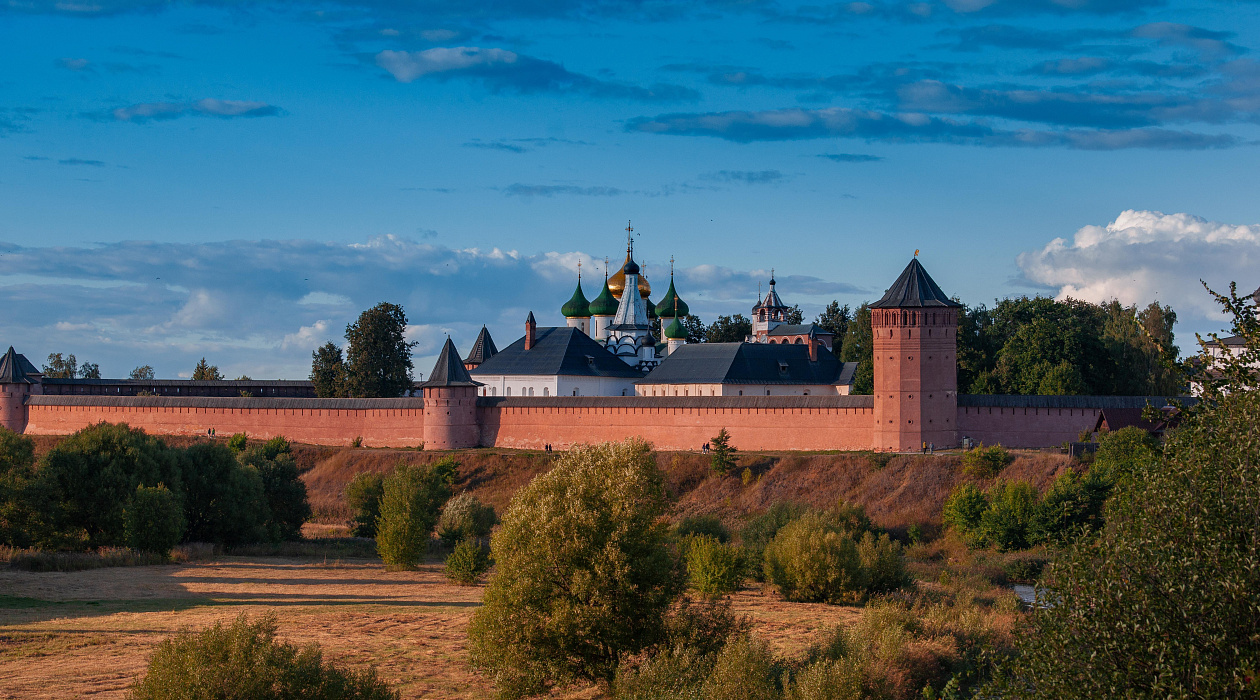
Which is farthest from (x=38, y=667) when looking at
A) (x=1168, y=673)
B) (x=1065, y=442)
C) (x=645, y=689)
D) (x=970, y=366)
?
(x=970, y=366)

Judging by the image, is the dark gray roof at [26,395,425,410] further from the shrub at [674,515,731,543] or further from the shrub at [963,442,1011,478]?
the shrub at [963,442,1011,478]

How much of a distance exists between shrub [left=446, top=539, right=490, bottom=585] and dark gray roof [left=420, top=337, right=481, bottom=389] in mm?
18684

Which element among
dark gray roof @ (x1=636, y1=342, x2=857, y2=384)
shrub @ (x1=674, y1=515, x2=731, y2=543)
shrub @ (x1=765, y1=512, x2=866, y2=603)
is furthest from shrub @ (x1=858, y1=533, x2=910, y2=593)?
dark gray roof @ (x1=636, y1=342, x2=857, y2=384)

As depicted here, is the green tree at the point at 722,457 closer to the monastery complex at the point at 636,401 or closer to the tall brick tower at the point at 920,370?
the monastery complex at the point at 636,401

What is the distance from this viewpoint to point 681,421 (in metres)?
36.3

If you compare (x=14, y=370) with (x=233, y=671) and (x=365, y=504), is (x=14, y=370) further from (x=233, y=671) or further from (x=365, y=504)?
(x=233, y=671)

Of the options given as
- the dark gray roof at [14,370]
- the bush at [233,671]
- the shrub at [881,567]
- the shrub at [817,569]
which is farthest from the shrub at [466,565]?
the dark gray roof at [14,370]

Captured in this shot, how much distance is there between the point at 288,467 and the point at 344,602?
41.2 ft

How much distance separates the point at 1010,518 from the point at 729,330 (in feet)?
145

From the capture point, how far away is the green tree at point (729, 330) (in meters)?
68.4

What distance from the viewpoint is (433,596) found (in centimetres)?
1827

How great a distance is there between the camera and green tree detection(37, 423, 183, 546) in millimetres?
23000

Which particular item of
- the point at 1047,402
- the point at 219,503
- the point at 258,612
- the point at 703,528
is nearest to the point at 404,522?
the point at 258,612

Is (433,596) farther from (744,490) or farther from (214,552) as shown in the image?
(744,490)
